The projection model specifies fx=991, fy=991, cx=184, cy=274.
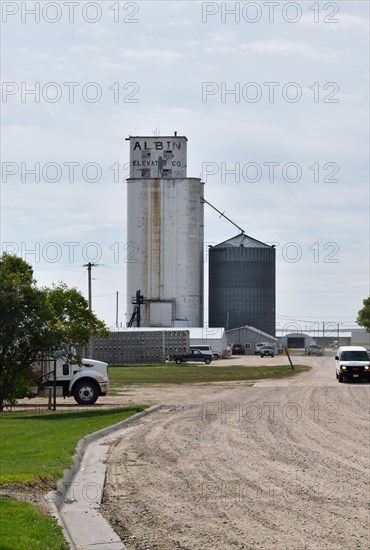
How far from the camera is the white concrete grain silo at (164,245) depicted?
373 feet

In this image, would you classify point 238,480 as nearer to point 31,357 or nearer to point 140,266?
point 31,357

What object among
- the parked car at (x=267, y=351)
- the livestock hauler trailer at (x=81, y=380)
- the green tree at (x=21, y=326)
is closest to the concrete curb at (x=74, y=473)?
the green tree at (x=21, y=326)

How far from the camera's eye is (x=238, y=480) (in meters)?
17.0

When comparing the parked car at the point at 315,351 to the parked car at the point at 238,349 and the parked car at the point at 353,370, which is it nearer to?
the parked car at the point at 238,349

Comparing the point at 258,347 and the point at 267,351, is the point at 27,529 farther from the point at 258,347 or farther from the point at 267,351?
the point at 258,347

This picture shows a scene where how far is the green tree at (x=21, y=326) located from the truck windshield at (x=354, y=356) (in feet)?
89.2

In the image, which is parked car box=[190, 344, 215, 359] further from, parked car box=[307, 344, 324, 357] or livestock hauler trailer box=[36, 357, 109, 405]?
livestock hauler trailer box=[36, 357, 109, 405]

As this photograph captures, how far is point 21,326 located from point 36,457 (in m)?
9.89

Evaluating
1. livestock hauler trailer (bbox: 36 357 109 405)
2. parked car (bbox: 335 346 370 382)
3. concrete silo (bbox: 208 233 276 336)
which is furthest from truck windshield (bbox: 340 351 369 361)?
concrete silo (bbox: 208 233 276 336)

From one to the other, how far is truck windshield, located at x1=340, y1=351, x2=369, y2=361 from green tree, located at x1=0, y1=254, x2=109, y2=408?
89.2 feet

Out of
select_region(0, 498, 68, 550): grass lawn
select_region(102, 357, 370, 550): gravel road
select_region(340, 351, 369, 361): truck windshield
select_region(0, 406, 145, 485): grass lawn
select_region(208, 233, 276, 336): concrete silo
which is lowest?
select_region(102, 357, 370, 550): gravel road

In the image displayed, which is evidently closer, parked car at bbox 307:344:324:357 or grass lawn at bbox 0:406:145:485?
grass lawn at bbox 0:406:145:485

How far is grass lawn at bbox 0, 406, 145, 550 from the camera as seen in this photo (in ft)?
37.3

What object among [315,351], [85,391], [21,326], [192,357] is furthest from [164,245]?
[21,326]
